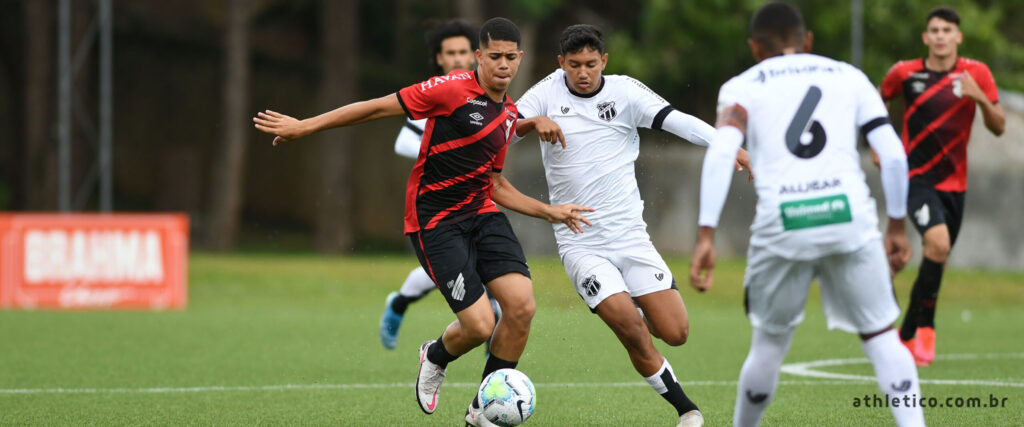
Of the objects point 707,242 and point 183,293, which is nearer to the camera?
point 707,242

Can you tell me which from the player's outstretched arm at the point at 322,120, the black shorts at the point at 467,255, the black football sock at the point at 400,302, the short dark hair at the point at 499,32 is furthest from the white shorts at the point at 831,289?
the black football sock at the point at 400,302

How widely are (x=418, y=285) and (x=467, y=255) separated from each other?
281 cm

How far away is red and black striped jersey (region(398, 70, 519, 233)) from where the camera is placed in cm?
692

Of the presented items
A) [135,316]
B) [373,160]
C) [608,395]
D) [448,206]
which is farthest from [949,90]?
[373,160]

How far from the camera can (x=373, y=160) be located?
3447 cm

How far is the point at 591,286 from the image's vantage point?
23.6 feet

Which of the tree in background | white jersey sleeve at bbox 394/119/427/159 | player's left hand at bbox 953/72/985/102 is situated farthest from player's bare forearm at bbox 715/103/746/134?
the tree in background

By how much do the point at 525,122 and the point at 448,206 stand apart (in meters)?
0.65

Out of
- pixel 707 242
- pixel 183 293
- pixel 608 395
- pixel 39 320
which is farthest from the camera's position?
pixel 183 293

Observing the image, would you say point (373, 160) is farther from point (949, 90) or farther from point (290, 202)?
point (949, 90)

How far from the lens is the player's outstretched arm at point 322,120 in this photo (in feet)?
21.5

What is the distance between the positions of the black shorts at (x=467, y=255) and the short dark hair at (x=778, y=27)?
7.21 feet

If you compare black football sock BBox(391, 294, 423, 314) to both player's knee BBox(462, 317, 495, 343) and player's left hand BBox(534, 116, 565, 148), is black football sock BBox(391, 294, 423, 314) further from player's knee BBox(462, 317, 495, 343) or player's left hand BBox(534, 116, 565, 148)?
player's left hand BBox(534, 116, 565, 148)

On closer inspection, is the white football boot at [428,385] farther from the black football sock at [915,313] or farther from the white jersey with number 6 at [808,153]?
the black football sock at [915,313]
